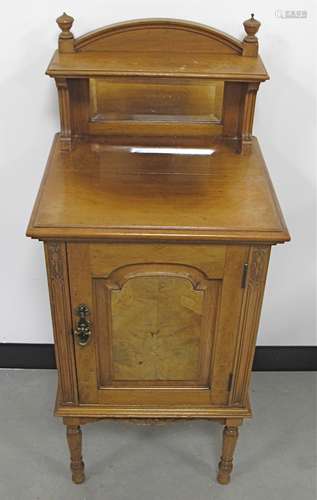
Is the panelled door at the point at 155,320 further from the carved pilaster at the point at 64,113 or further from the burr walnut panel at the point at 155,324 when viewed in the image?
the carved pilaster at the point at 64,113

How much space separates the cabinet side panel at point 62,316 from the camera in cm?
111

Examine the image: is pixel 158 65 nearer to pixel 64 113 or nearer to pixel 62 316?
pixel 64 113

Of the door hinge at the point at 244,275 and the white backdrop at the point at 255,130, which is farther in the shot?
the white backdrop at the point at 255,130

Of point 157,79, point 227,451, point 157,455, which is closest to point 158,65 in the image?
point 157,79

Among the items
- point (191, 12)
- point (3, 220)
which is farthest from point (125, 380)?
point (191, 12)

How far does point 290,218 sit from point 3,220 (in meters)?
0.73

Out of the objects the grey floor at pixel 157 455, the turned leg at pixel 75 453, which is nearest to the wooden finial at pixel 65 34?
the turned leg at pixel 75 453

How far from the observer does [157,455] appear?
1.63 m

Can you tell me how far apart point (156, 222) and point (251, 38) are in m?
0.45

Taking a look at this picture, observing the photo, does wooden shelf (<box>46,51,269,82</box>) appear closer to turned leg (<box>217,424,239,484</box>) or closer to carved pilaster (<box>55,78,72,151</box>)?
carved pilaster (<box>55,78,72,151</box>)

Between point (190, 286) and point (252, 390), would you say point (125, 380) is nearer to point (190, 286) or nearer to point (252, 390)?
point (190, 286)

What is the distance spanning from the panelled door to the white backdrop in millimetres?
447

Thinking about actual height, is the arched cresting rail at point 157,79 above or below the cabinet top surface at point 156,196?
above

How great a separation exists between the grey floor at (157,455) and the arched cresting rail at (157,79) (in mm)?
808
